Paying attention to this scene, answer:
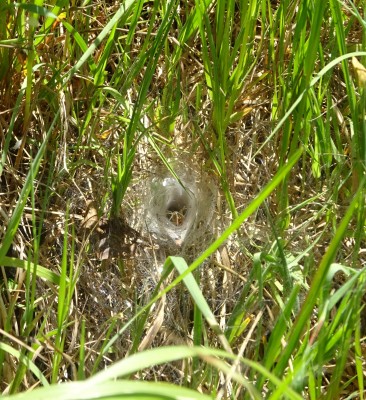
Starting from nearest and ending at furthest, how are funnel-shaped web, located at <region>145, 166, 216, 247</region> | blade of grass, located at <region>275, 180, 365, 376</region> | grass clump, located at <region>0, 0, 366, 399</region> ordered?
blade of grass, located at <region>275, 180, 365, 376</region> < grass clump, located at <region>0, 0, 366, 399</region> < funnel-shaped web, located at <region>145, 166, 216, 247</region>

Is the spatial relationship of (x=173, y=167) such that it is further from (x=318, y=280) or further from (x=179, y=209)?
(x=318, y=280)

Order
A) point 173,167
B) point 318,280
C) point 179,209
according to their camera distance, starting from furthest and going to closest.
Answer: point 179,209 < point 173,167 < point 318,280

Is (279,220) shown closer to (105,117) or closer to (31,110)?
(105,117)

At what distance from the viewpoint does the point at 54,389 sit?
0.68 m

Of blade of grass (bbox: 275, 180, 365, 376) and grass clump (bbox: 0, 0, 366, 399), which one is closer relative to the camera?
blade of grass (bbox: 275, 180, 365, 376)

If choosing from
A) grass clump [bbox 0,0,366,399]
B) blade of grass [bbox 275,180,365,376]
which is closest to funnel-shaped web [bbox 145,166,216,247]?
grass clump [bbox 0,0,366,399]

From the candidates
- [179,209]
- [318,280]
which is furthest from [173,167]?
[318,280]

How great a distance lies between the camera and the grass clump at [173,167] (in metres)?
1.38

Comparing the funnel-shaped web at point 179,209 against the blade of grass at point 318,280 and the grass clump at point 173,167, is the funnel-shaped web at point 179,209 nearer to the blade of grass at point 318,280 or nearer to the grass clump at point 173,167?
the grass clump at point 173,167

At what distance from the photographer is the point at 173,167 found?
1.66 metres

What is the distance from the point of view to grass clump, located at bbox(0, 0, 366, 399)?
138 cm

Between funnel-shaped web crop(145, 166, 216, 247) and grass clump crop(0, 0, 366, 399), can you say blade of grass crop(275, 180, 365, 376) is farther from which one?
funnel-shaped web crop(145, 166, 216, 247)

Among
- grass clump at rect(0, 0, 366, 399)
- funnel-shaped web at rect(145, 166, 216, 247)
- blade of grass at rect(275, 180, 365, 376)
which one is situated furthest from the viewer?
funnel-shaped web at rect(145, 166, 216, 247)

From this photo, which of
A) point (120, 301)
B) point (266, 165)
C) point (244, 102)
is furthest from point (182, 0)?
point (120, 301)
